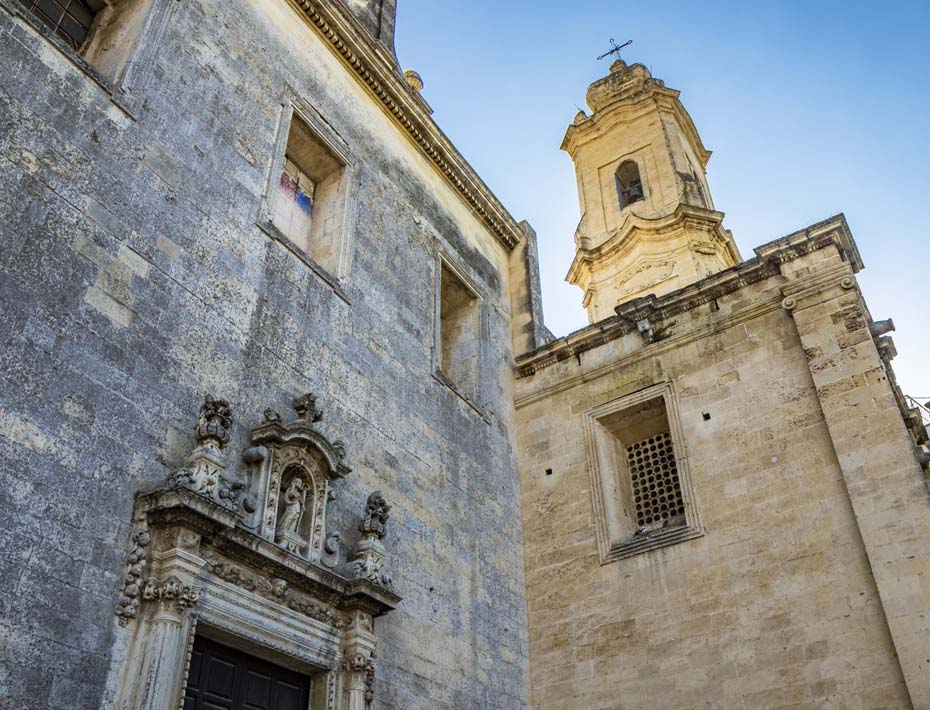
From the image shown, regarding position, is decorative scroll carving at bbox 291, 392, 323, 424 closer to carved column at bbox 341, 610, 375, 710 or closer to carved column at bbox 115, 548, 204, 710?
carved column at bbox 341, 610, 375, 710

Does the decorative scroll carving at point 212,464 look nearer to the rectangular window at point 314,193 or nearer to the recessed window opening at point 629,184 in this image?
the rectangular window at point 314,193

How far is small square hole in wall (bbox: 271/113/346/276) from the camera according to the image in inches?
393

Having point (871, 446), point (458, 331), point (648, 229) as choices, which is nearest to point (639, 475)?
point (871, 446)

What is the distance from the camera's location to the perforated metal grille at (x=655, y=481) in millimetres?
11117

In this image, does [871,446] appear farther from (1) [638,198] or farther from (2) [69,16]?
(1) [638,198]

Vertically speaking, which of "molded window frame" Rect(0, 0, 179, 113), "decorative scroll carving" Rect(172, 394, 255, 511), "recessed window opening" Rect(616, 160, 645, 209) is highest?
"recessed window opening" Rect(616, 160, 645, 209)

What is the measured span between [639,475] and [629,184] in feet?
41.5

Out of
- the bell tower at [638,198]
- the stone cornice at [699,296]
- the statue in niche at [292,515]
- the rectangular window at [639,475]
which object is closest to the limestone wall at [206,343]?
the statue in niche at [292,515]

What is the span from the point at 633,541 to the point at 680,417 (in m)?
1.70

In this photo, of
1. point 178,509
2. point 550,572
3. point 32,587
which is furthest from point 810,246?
point 32,587

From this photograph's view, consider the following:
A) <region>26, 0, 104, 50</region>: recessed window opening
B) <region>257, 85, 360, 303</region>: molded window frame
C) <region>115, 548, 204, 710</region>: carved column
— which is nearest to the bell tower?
<region>257, 85, 360, 303</region>: molded window frame

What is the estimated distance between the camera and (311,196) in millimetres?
10664

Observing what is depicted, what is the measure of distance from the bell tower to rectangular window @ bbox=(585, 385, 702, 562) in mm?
7892

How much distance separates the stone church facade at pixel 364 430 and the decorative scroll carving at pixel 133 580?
0.09 ft
